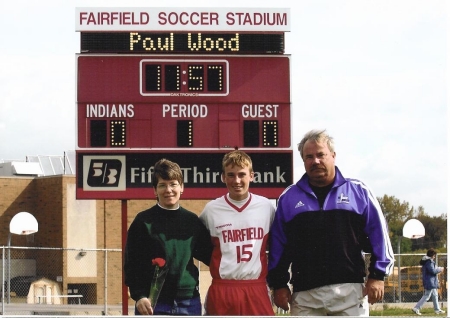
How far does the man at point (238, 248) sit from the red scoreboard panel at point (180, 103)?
6.34m

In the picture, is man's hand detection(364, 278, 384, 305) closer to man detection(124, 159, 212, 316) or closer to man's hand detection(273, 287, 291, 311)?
man's hand detection(273, 287, 291, 311)

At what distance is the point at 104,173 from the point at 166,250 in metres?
6.51

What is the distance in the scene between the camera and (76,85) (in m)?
11.6

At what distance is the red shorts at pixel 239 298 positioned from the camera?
5.17 m

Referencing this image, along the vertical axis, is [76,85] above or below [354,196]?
above

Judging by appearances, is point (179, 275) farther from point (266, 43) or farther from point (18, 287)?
point (18, 287)

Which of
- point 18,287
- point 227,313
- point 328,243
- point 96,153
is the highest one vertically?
point 96,153

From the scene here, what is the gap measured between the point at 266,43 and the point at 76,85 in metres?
2.56

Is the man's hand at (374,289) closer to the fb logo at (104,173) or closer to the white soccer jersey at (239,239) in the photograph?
the white soccer jersey at (239,239)

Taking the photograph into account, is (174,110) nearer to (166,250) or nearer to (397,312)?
(166,250)

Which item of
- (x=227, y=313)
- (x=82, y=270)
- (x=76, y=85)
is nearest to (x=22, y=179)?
(x=82, y=270)

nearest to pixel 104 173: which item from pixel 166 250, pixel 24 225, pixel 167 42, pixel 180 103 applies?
pixel 180 103

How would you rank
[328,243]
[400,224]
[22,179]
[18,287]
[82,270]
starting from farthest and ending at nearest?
[400,224], [22,179], [82,270], [18,287], [328,243]

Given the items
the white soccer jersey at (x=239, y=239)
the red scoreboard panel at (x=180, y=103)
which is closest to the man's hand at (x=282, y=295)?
the white soccer jersey at (x=239, y=239)
